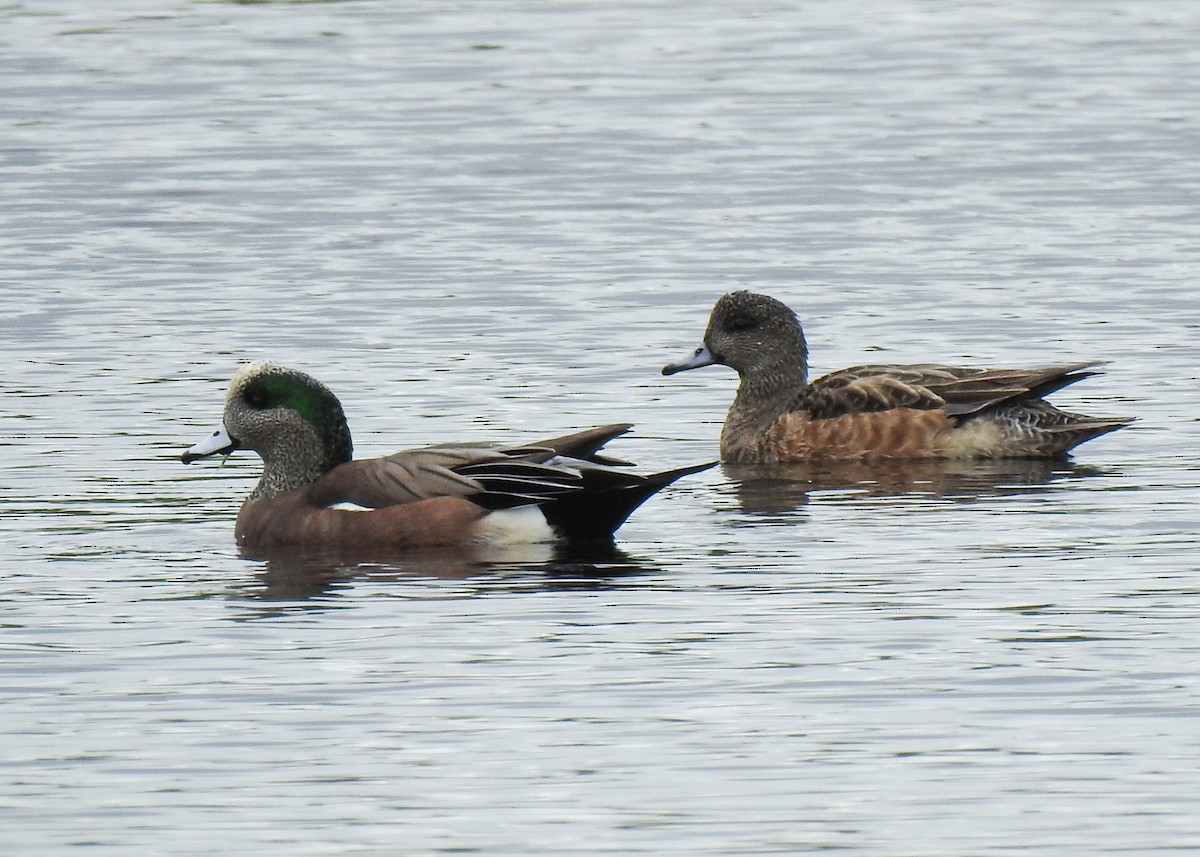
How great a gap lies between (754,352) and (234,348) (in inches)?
138

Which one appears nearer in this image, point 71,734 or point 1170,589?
point 71,734

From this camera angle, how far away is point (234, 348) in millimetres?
17578

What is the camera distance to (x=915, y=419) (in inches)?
591

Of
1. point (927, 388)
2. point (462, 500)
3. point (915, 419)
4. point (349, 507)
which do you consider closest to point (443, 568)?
point (462, 500)

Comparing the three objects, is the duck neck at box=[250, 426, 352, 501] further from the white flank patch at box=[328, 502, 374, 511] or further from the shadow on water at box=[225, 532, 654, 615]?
the shadow on water at box=[225, 532, 654, 615]

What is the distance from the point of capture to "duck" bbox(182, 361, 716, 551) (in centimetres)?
1216

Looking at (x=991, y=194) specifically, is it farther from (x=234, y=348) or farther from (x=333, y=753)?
(x=333, y=753)

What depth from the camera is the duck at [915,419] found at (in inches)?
586

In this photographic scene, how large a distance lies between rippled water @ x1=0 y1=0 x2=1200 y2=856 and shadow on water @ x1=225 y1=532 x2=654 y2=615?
45 millimetres

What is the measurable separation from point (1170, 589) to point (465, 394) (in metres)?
5.90

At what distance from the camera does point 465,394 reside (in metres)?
15.9

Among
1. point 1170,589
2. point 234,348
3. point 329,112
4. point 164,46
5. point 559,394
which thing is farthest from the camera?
point 164,46

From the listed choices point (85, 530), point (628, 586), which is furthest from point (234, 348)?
point (628, 586)

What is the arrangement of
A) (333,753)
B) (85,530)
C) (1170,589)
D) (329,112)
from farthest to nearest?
(329,112), (85,530), (1170,589), (333,753)
